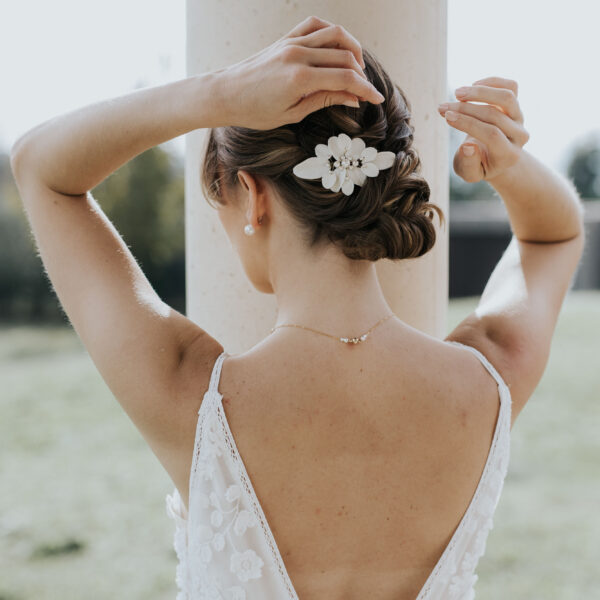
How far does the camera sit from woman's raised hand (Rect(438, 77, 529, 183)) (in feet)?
4.82

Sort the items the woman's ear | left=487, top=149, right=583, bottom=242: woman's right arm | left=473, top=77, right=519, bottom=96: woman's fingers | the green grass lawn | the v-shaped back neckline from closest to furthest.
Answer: the v-shaped back neckline < the woman's ear < left=473, top=77, right=519, bottom=96: woman's fingers < left=487, top=149, right=583, bottom=242: woman's right arm < the green grass lawn

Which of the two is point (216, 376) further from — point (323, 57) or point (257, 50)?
point (257, 50)

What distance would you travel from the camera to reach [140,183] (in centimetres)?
1605

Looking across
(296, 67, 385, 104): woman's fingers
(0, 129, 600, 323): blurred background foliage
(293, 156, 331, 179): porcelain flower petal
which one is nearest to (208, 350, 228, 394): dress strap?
(293, 156, 331, 179): porcelain flower petal

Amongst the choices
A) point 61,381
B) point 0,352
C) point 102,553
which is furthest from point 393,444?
point 0,352

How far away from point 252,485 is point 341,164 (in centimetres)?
63

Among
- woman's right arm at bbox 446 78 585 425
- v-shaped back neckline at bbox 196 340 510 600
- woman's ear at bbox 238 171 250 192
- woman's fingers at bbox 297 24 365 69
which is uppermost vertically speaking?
woman's fingers at bbox 297 24 365 69

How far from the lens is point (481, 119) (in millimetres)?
1485

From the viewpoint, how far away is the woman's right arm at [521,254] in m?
1.53

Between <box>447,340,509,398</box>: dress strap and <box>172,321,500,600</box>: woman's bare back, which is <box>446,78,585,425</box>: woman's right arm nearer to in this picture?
<box>447,340,509,398</box>: dress strap

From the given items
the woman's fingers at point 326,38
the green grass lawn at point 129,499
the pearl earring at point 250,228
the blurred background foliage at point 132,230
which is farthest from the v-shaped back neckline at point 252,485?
the blurred background foliage at point 132,230

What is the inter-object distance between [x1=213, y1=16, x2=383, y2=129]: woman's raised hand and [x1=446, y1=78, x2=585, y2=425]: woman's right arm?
0.34 m

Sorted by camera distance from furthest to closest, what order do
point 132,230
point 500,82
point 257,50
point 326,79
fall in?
1. point 132,230
2. point 257,50
3. point 500,82
4. point 326,79

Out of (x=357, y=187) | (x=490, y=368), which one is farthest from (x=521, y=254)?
(x=357, y=187)
